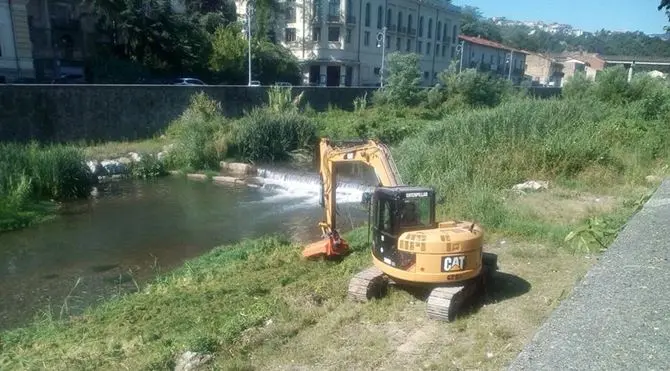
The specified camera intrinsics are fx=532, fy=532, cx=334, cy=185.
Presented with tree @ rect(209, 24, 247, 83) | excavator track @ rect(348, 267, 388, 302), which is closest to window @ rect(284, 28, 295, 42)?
tree @ rect(209, 24, 247, 83)

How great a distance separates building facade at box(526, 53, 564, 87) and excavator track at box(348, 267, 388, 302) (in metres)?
88.7

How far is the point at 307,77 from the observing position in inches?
2026

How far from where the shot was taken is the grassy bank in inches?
247

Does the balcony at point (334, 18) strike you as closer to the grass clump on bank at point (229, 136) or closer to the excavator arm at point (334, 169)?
the grass clump on bank at point (229, 136)

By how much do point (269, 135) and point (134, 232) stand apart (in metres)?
9.92

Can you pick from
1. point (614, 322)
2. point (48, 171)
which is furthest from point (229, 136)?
point (614, 322)

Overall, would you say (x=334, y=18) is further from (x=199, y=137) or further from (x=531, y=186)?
(x=531, y=186)

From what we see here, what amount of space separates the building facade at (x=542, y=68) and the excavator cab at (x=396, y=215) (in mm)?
88526

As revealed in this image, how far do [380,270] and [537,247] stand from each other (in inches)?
131

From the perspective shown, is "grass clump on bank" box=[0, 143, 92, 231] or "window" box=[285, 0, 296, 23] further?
"window" box=[285, 0, 296, 23]

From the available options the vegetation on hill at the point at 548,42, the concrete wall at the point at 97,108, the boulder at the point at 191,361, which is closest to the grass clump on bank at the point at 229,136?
the concrete wall at the point at 97,108

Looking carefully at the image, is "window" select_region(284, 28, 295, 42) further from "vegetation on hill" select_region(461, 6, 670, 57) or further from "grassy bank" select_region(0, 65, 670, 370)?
"vegetation on hill" select_region(461, 6, 670, 57)

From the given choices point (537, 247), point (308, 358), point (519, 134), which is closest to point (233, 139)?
point (519, 134)

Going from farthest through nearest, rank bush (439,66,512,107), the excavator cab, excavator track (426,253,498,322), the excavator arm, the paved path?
bush (439,66,512,107), the excavator arm, the excavator cab, excavator track (426,253,498,322), the paved path
